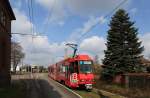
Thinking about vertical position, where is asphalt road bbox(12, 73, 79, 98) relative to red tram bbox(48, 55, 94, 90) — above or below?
below

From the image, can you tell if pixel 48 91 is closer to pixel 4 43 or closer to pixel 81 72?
pixel 81 72

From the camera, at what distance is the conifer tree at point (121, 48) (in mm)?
46219

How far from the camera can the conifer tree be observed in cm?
4622

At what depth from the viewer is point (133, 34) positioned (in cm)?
4831

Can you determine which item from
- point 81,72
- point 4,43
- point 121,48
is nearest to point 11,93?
point 81,72

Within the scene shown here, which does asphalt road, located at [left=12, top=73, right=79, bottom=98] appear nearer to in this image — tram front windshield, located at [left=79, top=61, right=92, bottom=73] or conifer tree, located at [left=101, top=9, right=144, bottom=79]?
tram front windshield, located at [left=79, top=61, right=92, bottom=73]

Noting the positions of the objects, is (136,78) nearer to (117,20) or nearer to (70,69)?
(70,69)

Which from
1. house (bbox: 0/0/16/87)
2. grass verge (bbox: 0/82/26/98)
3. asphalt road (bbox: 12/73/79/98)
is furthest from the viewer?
house (bbox: 0/0/16/87)

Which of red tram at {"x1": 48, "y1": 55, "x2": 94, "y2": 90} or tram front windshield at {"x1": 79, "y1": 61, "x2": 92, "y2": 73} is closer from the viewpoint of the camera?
red tram at {"x1": 48, "y1": 55, "x2": 94, "y2": 90}

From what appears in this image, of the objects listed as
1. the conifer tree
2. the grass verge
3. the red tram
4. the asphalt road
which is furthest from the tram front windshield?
the conifer tree

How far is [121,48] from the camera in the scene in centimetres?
4772

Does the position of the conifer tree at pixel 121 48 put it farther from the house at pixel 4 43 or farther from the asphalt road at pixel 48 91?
the house at pixel 4 43

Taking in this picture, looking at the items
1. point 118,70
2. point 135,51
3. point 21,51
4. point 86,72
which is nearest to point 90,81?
point 86,72

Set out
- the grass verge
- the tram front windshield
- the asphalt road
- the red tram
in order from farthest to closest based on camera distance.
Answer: the tram front windshield < the red tram < the asphalt road < the grass verge
